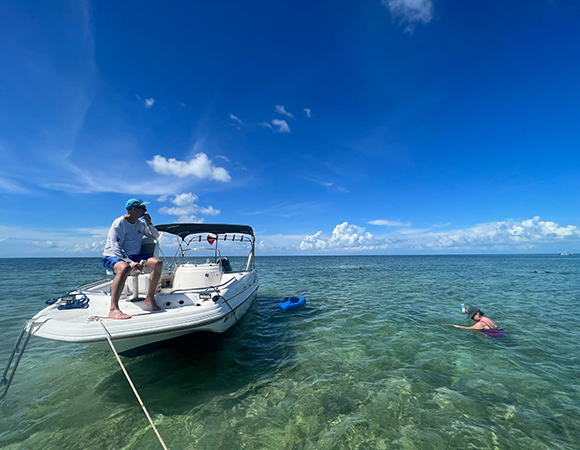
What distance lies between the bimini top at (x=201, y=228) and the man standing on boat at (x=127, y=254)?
349 cm

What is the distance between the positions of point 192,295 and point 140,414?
2388 mm

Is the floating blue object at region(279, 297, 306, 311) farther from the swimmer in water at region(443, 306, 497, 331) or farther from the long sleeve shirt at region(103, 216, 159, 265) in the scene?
the long sleeve shirt at region(103, 216, 159, 265)

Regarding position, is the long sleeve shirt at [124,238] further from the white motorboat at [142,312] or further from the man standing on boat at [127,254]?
the white motorboat at [142,312]

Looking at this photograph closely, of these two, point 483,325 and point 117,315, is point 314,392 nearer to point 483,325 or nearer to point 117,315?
point 117,315

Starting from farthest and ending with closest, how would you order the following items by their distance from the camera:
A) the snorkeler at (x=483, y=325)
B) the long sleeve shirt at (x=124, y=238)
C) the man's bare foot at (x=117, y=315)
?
1. the snorkeler at (x=483, y=325)
2. the long sleeve shirt at (x=124, y=238)
3. the man's bare foot at (x=117, y=315)

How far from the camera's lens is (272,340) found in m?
7.86

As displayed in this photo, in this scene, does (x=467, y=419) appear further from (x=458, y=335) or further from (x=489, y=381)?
(x=458, y=335)

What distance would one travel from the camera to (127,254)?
568 cm

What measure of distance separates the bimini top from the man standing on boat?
11.4ft

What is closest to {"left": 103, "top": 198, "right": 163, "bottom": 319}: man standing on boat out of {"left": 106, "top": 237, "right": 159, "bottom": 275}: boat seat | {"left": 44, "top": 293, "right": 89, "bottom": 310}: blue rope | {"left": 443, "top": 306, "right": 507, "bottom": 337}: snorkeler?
{"left": 106, "top": 237, "right": 159, "bottom": 275}: boat seat

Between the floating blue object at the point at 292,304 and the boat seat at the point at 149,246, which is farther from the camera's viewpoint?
the floating blue object at the point at 292,304

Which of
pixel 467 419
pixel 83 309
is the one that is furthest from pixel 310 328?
pixel 83 309

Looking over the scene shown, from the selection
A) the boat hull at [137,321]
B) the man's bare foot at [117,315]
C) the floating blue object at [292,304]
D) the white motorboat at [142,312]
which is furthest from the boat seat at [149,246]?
the floating blue object at [292,304]

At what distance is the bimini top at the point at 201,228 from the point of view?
9.55 metres
